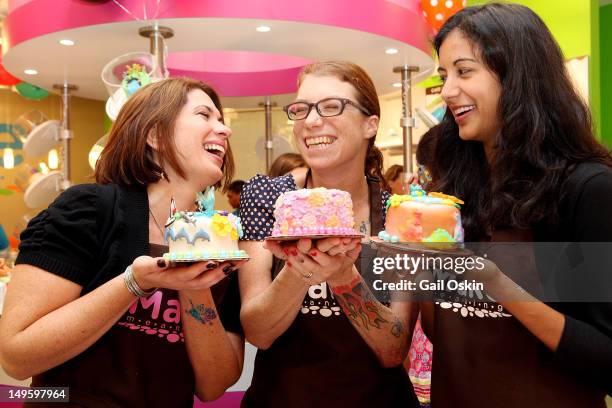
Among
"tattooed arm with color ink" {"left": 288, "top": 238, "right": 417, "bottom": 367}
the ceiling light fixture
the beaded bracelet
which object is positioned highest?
the ceiling light fixture

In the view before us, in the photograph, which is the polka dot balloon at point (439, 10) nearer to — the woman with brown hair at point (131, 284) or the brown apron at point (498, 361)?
the woman with brown hair at point (131, 284)

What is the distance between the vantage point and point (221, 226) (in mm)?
1927

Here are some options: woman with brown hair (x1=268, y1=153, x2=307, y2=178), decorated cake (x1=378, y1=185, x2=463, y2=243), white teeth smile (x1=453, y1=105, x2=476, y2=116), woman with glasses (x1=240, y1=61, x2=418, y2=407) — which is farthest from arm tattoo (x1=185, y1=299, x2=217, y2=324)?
woman with brown hair (x1=268, y1=153, x2=307, y2=178)

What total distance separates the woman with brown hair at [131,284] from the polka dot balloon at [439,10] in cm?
424

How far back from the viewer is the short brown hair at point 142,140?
2.06 metres

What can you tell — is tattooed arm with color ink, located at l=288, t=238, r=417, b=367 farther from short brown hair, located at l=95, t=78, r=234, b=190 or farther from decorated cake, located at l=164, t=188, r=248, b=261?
short brown hair, located at l=95, t=78, r=234, b=190

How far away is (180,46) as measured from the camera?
615cm

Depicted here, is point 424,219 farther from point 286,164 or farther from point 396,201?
point 286,164

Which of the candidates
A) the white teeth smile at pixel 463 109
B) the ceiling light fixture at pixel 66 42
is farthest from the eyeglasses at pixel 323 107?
the ceiling light fixture at pixel 66 42

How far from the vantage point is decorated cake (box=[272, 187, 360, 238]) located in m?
1.81

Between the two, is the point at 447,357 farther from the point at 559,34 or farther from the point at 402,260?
the point at 559,34

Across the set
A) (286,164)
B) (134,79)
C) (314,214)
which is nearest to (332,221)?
(314,214)

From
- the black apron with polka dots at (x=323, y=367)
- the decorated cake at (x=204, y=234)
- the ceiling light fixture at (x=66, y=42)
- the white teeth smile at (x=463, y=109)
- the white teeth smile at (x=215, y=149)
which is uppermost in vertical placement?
the ceiling light fixture at (x=66, y=42)

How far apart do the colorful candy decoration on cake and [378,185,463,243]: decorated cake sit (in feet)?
9.89
